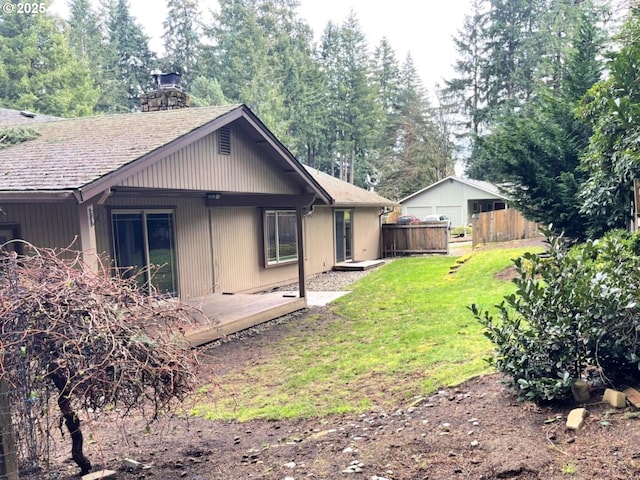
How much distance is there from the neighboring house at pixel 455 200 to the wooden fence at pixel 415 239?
14.5 metres

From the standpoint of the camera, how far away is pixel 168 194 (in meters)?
9.30

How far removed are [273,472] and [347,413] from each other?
1449mm

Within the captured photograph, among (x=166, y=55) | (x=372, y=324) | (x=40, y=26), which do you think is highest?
(x=166, y=55)

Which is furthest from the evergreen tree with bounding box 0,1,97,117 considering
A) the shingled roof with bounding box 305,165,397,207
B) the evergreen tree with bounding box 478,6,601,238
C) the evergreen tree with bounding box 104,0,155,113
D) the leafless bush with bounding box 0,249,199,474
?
the leafless bush with bounding box 0,249,199,474

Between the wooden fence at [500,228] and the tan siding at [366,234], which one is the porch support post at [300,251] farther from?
the wooden fence at [500,228]

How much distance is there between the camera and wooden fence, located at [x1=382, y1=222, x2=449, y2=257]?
20.7 meters

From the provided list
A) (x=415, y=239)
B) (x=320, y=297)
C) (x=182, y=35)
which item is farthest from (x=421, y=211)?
(x=320, y=297)

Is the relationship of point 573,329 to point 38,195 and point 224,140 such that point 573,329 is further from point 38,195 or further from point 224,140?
point 224,140

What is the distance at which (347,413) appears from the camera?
4.65 metres

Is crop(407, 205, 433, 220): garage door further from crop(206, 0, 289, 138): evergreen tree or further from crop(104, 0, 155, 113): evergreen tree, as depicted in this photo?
crop(104, 0, 155, 113): evergreen tree

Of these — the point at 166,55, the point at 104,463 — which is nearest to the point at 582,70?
the point at 104,463

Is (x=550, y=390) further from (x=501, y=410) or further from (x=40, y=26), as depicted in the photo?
(x=40, y=26)

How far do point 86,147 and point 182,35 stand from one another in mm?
38512

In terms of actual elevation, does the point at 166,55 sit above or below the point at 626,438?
above
